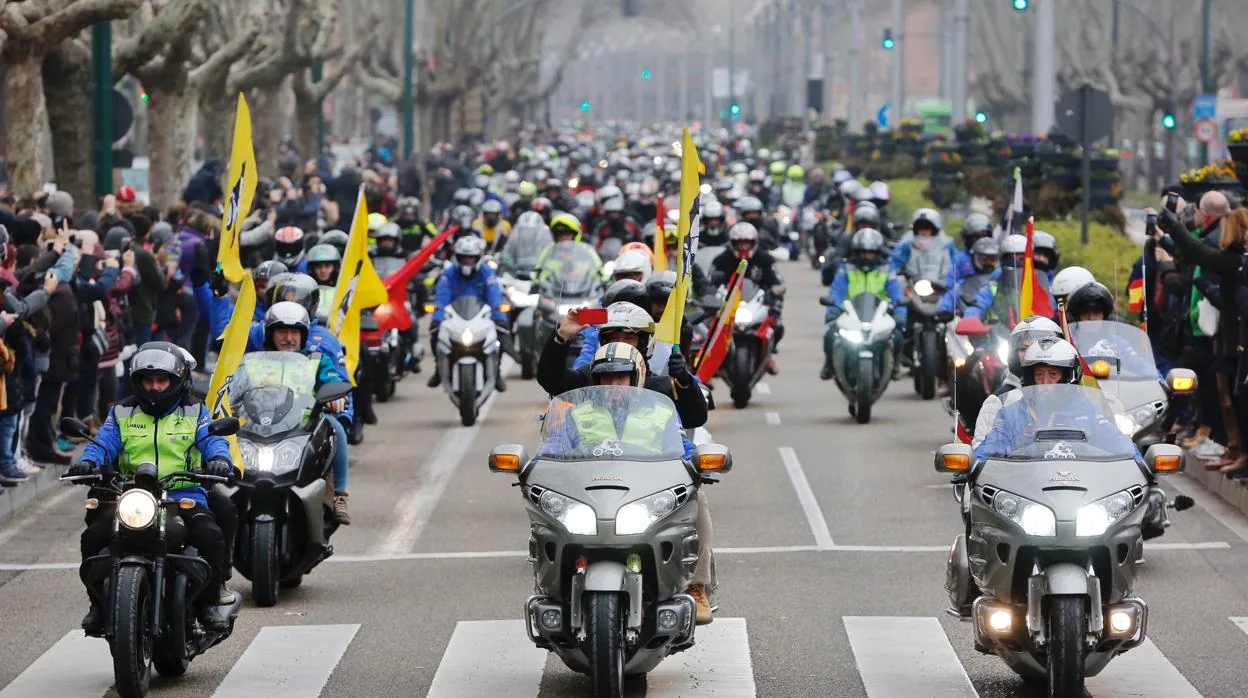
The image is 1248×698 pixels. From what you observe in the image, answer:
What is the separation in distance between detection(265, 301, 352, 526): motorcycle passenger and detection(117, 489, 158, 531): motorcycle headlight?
9.85 ft

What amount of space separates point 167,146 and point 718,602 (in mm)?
24642

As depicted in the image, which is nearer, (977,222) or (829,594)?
(829,594)

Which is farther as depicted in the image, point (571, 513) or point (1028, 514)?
point (571, 513)

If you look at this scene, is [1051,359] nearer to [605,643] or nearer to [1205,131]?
[605,643]

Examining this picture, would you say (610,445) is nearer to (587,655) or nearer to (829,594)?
(587,655)

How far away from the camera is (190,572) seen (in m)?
10.4

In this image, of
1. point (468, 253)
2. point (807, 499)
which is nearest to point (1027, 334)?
point (807, 499)

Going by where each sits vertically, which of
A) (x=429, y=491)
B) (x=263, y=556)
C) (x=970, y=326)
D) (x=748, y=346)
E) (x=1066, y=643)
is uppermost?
(x=970, y=326)

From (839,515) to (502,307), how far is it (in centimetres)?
698

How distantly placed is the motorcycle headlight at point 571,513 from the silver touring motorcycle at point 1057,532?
1345 millimetres

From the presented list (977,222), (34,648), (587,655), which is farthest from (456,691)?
(977,222)

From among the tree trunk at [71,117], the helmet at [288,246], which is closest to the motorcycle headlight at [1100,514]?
the helmet at [288,246]

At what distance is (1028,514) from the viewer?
31.5 ft

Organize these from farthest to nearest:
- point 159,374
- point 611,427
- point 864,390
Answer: point 864,390, point 159,374, point 611,427
